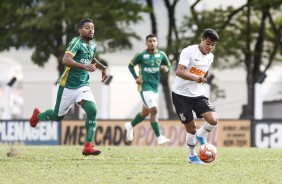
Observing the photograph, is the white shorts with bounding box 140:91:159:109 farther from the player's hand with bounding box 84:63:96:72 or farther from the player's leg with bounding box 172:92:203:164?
the player's hand with bounding box 84:63:96:72

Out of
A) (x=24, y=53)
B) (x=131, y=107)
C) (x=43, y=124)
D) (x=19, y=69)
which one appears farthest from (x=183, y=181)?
(x=24, y=53)

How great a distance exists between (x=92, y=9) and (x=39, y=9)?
2495 millimetres

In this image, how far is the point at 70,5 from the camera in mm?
37500

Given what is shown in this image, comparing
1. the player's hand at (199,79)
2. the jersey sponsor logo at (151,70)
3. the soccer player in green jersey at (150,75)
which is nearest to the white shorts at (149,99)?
the soccer player in green jersey at (150,75)

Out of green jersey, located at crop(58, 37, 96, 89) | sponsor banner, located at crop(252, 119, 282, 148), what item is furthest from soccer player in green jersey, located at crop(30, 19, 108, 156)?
sponsor banner, located at crop(252, 119, 282, 148)

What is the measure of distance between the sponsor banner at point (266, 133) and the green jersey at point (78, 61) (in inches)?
491

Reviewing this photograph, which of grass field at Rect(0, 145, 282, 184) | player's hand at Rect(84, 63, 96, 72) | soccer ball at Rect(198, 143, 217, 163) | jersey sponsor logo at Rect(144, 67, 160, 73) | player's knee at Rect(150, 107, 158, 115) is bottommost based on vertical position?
grass field at Rect(0, 145, 282, 184)

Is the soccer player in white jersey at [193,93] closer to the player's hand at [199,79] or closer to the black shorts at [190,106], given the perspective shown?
the black shorts at [190,106]

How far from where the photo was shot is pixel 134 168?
13219mm

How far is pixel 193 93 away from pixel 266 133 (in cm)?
1306

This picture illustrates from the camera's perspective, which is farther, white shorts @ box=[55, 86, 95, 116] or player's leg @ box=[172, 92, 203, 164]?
white shorts @ box=[55, 86, 95, 116]

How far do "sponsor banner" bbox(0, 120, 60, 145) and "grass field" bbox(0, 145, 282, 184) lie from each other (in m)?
12.4

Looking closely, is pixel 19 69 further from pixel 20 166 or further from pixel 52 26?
pixel 20 166

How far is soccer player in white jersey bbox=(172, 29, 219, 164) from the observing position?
565 inches
